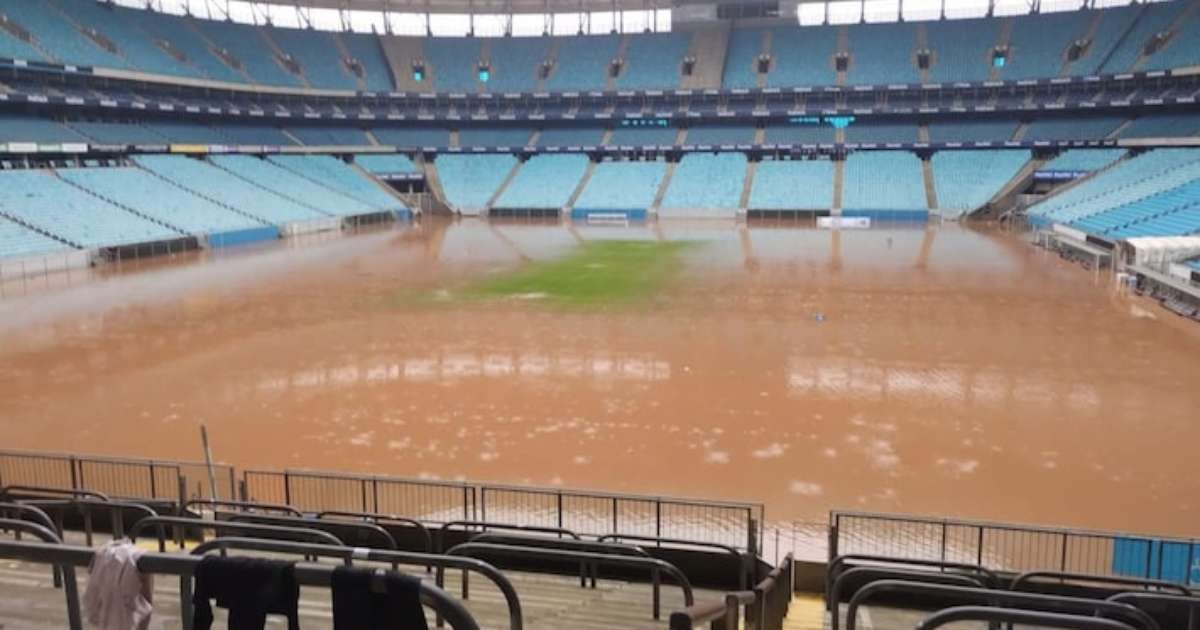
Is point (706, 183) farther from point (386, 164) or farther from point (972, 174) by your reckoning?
point (386, 164)

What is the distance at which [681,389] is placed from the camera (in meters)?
19.4

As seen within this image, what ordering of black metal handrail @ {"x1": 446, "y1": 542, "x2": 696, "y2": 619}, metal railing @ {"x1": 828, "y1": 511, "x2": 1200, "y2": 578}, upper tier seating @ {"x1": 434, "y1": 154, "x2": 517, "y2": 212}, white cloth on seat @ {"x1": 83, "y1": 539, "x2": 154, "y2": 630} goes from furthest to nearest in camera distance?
upper tier seating @ {"x1": 434, "y1": 154, "x2": 517, "y2": 212}, metal railing @ {"x1": 828, "y1": 511, "x2": 1200, "y2": 578}, black metal handrail @ {"x1": 446, "y1": 542, "x2": 696, "y2": 619}, white cloth on seat @ {"x1": 83, "y1": 539, "x2": 154, "y2": 630}

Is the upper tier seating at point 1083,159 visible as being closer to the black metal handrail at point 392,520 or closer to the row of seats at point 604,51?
the row of seats at point 604,51

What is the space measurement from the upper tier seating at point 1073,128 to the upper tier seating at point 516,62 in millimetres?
42130

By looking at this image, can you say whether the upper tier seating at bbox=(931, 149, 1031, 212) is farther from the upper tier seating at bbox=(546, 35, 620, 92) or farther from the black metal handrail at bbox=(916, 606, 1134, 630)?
the black metal handrail at bbox=(916, 606, 1134, 630)

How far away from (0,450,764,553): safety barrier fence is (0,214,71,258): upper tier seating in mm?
26751

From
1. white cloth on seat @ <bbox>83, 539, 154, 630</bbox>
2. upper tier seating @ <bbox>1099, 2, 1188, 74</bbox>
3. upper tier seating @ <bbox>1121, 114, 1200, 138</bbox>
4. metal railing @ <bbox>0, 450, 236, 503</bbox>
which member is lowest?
metal railing @ <bbox>0, 450, 236, 503</bbox>

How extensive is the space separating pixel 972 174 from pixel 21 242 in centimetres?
6191

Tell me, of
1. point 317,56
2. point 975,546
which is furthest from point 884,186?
point 975,546

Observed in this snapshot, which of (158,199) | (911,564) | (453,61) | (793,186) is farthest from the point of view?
(453,61)

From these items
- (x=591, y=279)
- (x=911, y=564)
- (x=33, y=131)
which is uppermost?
(x=33, y=131)

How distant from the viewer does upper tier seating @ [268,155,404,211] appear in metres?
68.7

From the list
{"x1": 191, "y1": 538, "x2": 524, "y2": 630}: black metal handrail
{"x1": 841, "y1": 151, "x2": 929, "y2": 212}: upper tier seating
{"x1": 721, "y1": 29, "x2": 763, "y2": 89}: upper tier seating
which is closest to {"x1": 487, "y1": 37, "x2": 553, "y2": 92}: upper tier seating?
{"x1": 721, "y1": 29, "x2": 763, "y2": 89}: upper tier seating

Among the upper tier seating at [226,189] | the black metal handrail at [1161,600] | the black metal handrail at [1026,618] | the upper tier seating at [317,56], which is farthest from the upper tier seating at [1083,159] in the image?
the black metal handrail at [1026,618]
